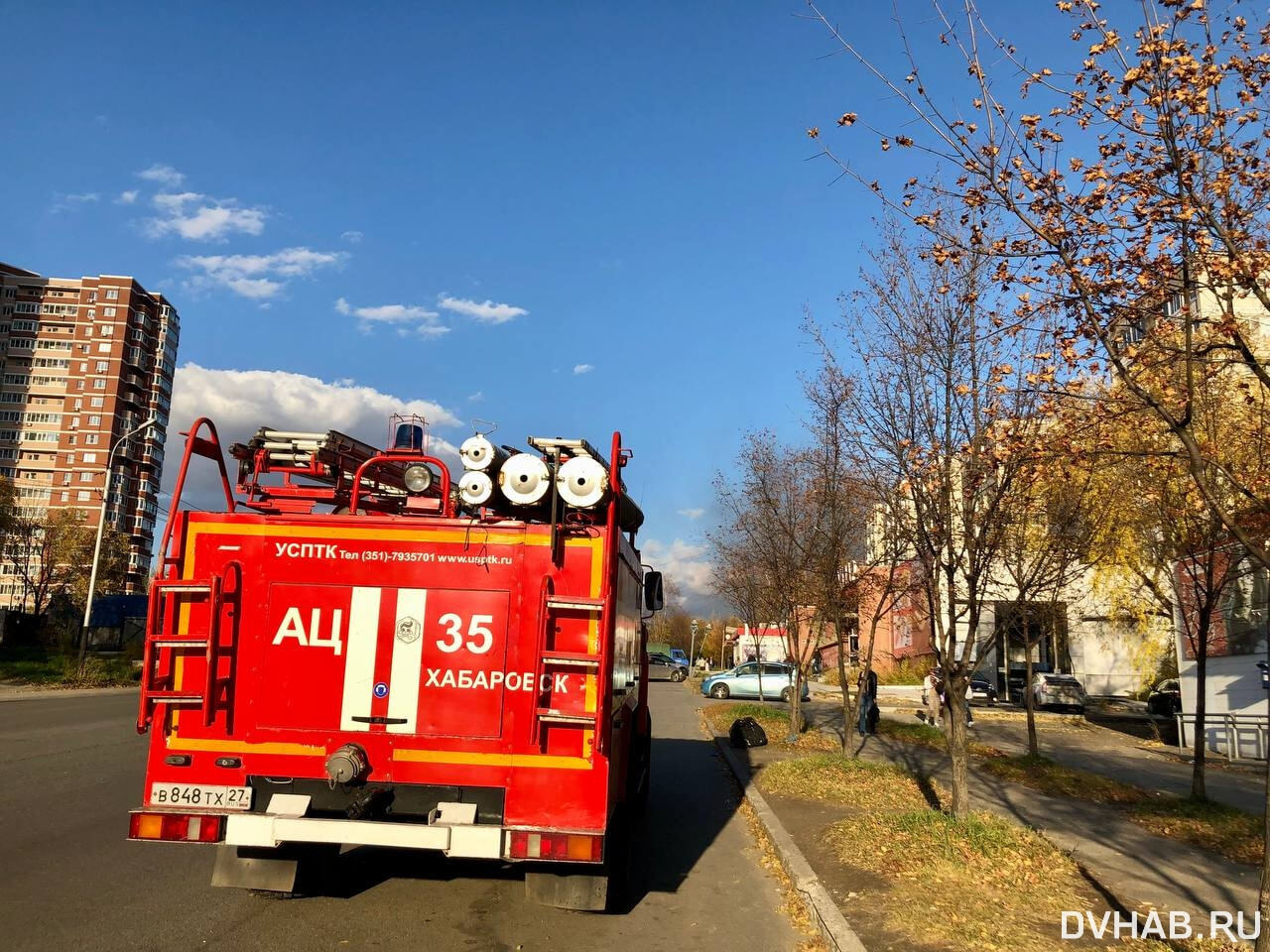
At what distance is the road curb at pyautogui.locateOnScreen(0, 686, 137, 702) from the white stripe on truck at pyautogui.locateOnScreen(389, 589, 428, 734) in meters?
24.5

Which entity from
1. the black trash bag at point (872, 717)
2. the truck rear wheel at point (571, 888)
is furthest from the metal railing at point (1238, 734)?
the truck rear wheel at point (571, 888)

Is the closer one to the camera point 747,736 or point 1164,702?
point 747,736

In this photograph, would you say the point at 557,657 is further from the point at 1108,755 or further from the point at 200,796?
the point at 1108,755

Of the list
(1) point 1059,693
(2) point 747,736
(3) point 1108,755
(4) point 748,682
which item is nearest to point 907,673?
(4) point 748,682

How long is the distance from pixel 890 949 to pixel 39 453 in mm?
124961

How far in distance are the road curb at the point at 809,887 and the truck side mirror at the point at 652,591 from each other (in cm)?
257

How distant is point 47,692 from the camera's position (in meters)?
27.5

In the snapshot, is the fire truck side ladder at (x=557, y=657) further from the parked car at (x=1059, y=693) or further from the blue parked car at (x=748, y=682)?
the blue parked car at (x=748, y=682)

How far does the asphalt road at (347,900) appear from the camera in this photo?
19.0ft

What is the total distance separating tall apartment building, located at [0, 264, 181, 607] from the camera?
351ft

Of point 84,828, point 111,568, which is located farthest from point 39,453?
point 84,828

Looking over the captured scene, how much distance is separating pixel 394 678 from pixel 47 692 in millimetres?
27961

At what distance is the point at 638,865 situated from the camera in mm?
8406

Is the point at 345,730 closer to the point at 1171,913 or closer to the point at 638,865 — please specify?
the point at 638,865
